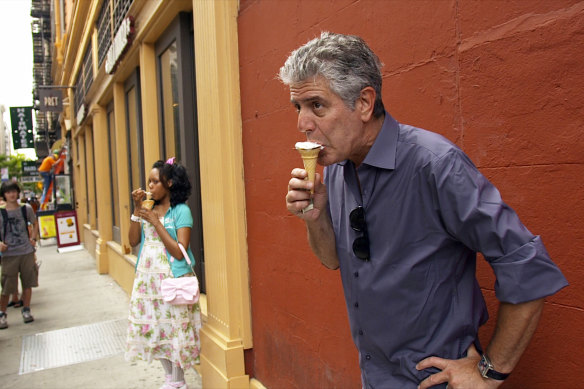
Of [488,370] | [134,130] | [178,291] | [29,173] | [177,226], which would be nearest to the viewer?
[488,370]

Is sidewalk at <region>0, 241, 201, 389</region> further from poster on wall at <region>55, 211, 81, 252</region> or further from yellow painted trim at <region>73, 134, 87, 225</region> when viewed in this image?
yellow painted trim at <region>73, 134, 87, 225</region>

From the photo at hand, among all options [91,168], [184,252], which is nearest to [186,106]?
[184,252]

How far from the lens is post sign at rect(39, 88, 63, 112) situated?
16344 mm

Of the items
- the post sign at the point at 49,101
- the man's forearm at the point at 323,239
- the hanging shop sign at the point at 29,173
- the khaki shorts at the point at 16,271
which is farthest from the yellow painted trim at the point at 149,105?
the hanging shop sign at the point at 29,173

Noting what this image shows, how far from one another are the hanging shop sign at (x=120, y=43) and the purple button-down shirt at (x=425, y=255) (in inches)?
247

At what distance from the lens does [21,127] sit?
31.6 metres

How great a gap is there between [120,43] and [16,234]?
11.1 ft

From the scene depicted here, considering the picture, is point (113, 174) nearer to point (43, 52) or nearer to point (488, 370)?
point (488, 370)

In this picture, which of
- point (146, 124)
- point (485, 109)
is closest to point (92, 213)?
point (146, 124)

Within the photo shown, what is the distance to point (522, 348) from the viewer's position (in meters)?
1.40

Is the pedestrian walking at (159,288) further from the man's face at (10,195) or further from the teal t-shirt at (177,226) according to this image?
the man's face at (10,195)

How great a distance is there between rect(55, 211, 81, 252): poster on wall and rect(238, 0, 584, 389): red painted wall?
12072 mm

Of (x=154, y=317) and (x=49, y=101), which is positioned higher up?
(x=49, y=101)

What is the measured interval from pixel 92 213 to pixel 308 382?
44.9 feet
